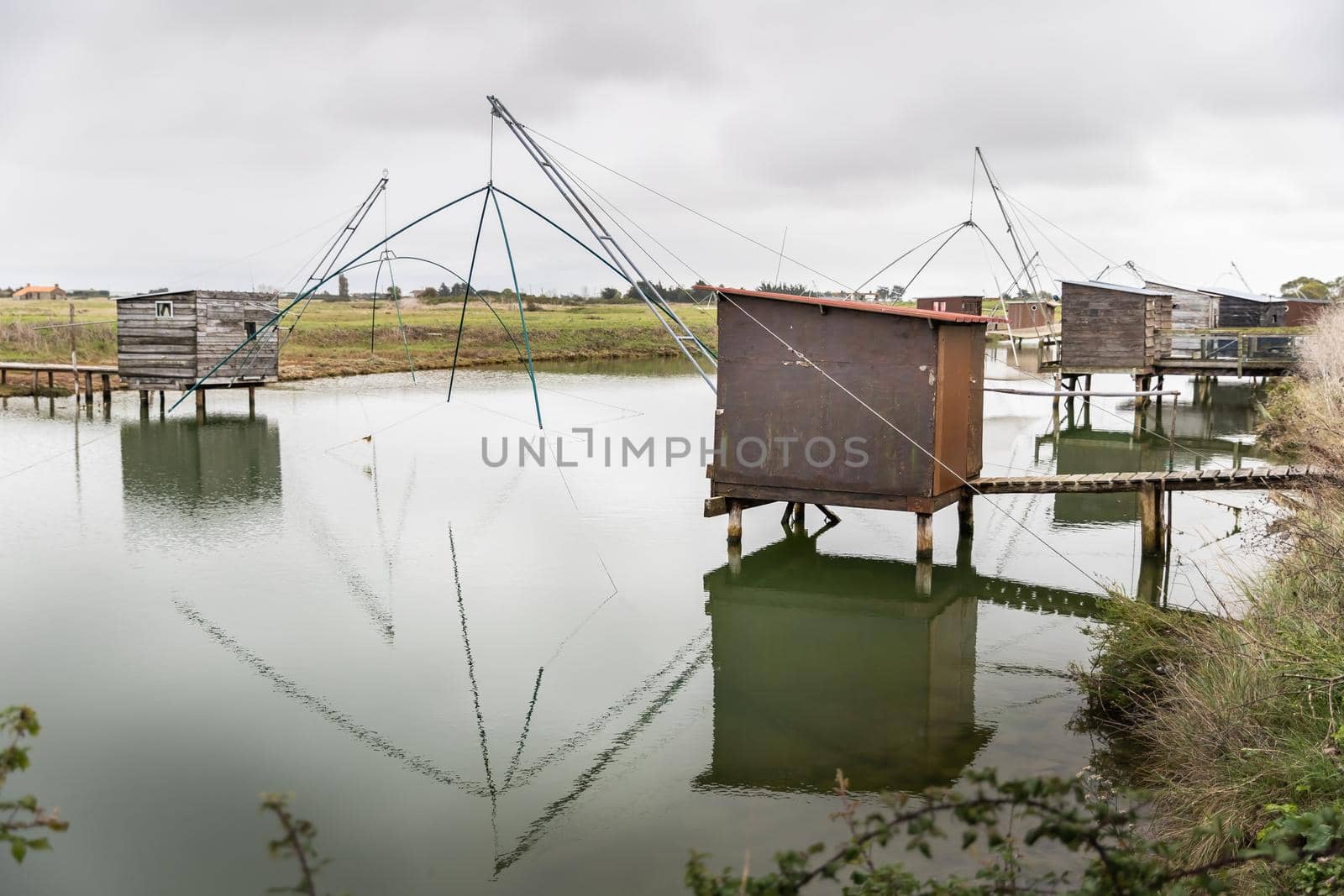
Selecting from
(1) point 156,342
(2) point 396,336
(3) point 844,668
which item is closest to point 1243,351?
(3) point 844,668

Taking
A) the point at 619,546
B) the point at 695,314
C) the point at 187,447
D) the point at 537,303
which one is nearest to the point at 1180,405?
the point at 619,546

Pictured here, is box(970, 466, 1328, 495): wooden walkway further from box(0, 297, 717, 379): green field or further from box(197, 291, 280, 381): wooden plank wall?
box(0, 297, 717, 379): green field

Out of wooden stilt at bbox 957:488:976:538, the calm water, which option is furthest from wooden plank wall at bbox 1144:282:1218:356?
wooden stilt at bbox 957:488:976:538

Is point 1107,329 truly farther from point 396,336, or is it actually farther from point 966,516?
point 396,336

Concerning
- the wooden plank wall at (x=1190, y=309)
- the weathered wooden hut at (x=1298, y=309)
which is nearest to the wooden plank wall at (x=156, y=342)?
the wooden plank wall at (x=1190, y=309)

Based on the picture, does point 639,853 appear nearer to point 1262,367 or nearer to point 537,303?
point 1262,367

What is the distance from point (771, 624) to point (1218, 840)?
6.13 meters

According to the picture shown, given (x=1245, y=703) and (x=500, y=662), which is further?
(x=500, y=662)

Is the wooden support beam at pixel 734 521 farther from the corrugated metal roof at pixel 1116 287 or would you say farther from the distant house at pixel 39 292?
the distant house at pixel 39 292

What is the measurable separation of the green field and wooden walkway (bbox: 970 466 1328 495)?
22331 millimetres

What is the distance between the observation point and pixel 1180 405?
33.8 metres

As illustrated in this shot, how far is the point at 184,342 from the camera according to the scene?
27562mm

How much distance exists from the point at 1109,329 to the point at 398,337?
30.6 metres

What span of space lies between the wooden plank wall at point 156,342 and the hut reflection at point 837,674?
1897 cm
